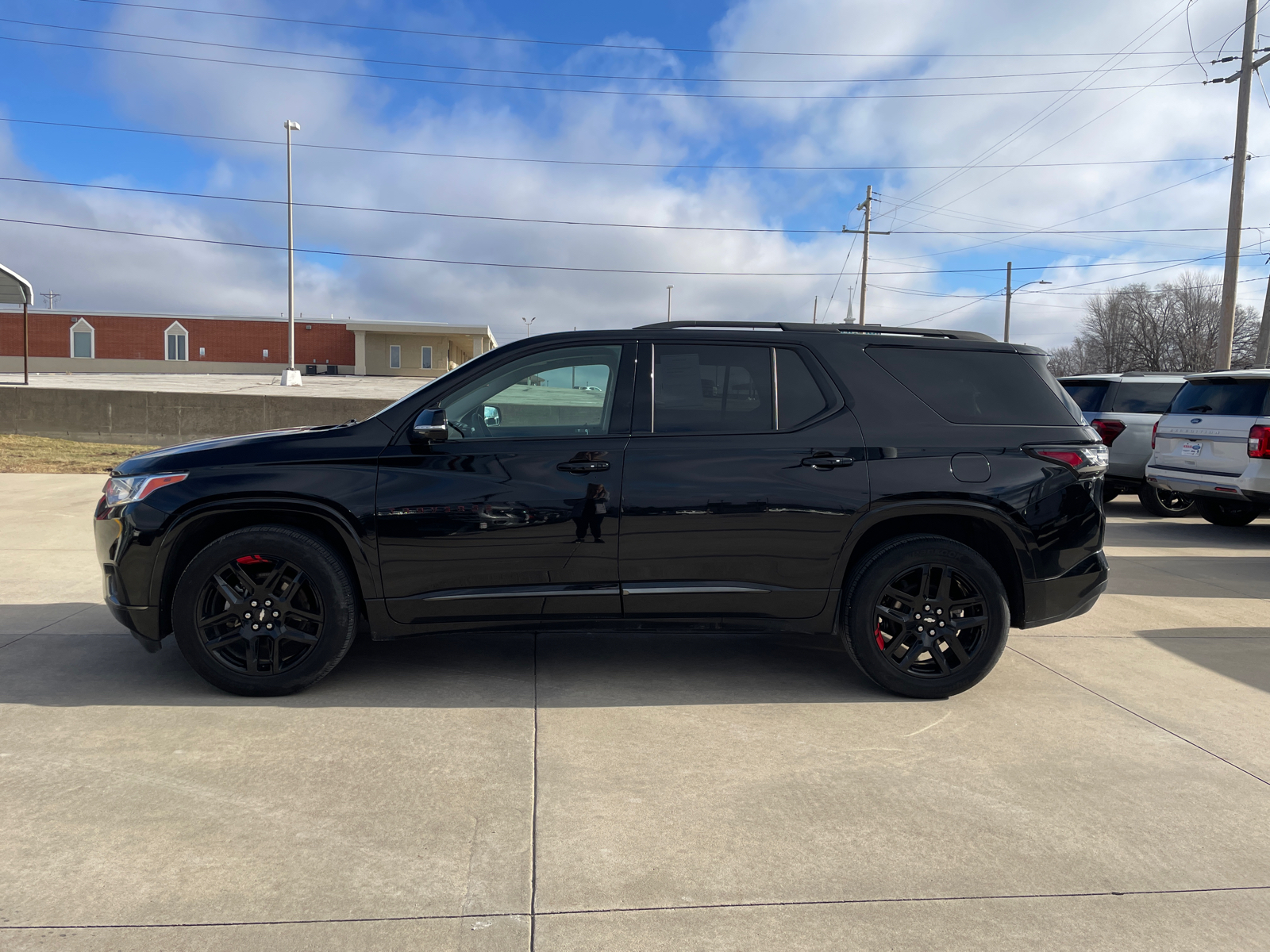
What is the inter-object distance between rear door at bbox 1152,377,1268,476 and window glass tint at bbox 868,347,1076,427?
5.96 m

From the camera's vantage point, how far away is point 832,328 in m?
4.46

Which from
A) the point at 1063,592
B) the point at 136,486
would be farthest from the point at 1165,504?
the point at 136,486

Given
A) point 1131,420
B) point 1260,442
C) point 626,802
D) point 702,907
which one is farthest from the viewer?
point 1131,420

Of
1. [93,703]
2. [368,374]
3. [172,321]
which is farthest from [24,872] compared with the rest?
[172,321]

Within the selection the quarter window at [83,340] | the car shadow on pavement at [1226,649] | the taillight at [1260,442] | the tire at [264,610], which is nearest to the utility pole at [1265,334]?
the taillight at [1260,442]

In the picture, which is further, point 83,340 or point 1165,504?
point 83,340

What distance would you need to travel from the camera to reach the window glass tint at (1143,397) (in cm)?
1159

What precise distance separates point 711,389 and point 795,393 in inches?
16.1

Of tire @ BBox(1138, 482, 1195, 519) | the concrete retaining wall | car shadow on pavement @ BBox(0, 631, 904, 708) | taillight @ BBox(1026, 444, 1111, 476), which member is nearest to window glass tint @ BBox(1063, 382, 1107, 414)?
tire @ BBox(1138, 482, 1195, 519)

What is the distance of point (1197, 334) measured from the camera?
60.1m

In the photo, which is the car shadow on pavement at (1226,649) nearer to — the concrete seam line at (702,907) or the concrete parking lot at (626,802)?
the concrete parking lot at (626,802)

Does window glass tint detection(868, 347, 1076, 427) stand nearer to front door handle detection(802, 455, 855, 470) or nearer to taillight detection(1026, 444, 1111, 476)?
taillight detection(1026, 444, 1111, 476)

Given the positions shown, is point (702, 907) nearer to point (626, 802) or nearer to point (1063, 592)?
point (626, 802)

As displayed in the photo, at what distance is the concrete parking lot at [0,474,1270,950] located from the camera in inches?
98.7
